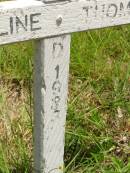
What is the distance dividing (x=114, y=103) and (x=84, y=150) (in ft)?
1.04

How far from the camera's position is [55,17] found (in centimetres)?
161

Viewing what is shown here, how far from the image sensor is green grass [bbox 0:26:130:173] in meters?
2.11

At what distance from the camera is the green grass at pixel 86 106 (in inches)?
83.1

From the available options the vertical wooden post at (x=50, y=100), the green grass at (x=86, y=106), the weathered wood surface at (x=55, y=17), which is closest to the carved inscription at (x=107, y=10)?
the weathered wood surface at (x=55, y=17)

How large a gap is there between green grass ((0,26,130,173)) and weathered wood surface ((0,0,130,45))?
468 mm

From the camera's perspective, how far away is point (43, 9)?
1.57 meters

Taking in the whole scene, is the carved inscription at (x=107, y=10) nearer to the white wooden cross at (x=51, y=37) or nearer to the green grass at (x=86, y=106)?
the white wooden cross at (x=51, y=37)

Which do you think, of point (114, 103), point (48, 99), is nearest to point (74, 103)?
point (114, 103)

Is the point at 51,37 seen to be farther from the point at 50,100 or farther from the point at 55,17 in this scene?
the point at 50,100

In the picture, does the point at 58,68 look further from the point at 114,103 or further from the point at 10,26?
the point at 114,103

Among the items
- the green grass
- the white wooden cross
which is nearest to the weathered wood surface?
the white wooden cross

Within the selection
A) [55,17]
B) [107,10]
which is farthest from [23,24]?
[107,10]

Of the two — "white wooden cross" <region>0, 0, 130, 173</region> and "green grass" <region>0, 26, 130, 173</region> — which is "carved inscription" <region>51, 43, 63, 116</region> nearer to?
"white wooden cross" <region>0, 0, 130, 173</region>

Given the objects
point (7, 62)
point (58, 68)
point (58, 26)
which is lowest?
point (7, 62)
